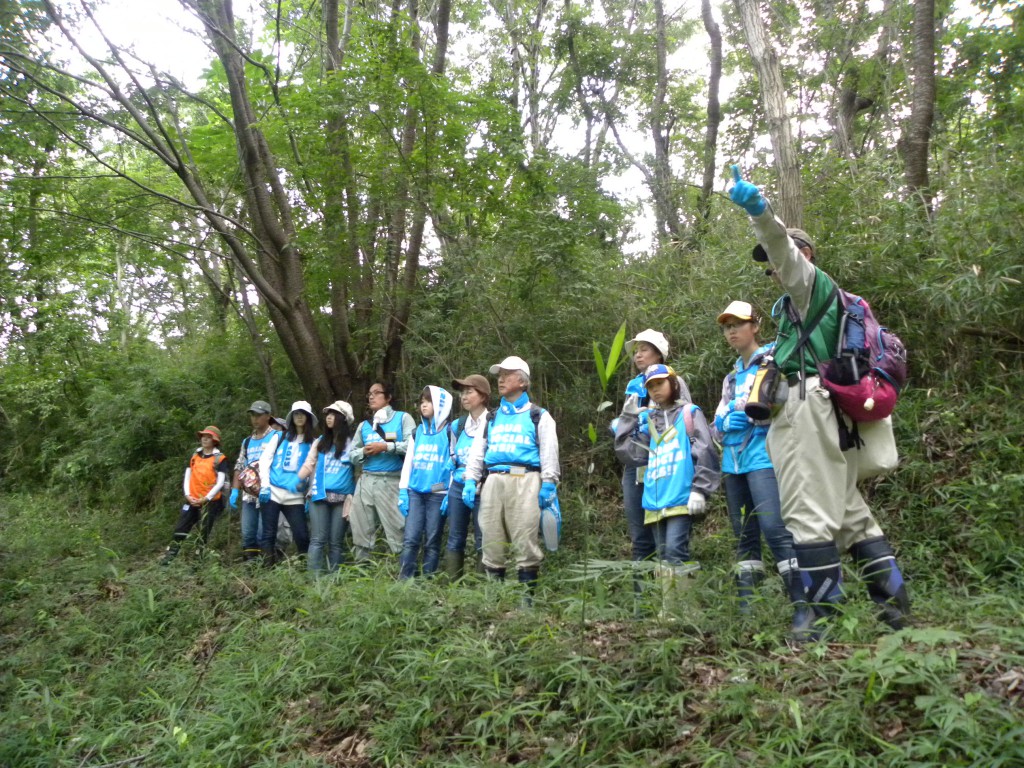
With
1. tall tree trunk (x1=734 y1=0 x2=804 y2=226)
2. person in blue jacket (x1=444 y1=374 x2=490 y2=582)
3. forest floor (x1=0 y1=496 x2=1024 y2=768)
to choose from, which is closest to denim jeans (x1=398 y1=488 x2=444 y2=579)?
person in blue jacket (x1=444 y1=374 x2=490 y2=582)

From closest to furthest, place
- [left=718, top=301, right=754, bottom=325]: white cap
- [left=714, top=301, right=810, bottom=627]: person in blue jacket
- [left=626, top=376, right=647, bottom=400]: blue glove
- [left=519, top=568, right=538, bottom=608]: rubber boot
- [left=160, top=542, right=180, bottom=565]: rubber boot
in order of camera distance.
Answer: [left=714, top=301, right=810, bottom=627]: person in blue jacket, [left=718, top=301, right=754, bottom=325]: white cap, [left=519, top=568, right=538, bottom=608]: rubber boot, [left=626, top=376, right=647, bottom=400]: blue glove, [left=160, top=542, right=180, bottom=565]: rubber boot

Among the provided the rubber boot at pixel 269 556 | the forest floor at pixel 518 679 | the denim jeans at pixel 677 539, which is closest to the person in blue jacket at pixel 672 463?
the denim jeans at pixel 677 539

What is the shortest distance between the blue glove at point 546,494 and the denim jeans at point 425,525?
1.28 meters

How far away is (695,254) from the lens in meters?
9.31

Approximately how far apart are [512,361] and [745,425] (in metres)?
2.06

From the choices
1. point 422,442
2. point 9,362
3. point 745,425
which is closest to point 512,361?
point 422,442

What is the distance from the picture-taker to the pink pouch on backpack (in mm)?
3605

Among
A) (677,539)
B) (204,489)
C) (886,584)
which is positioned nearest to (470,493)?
(677,539)

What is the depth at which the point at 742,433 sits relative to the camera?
5.01 metres

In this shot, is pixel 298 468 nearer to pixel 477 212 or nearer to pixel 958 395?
pixel 477 212

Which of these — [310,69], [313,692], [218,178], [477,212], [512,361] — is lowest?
[313,692]

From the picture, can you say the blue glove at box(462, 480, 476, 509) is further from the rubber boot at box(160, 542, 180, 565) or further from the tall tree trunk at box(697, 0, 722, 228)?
the tall tree trunk at box(697, 0, 722, 228)

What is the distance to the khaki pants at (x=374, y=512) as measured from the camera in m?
7.63

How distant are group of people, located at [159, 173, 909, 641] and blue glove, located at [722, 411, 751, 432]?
14 millimetres
